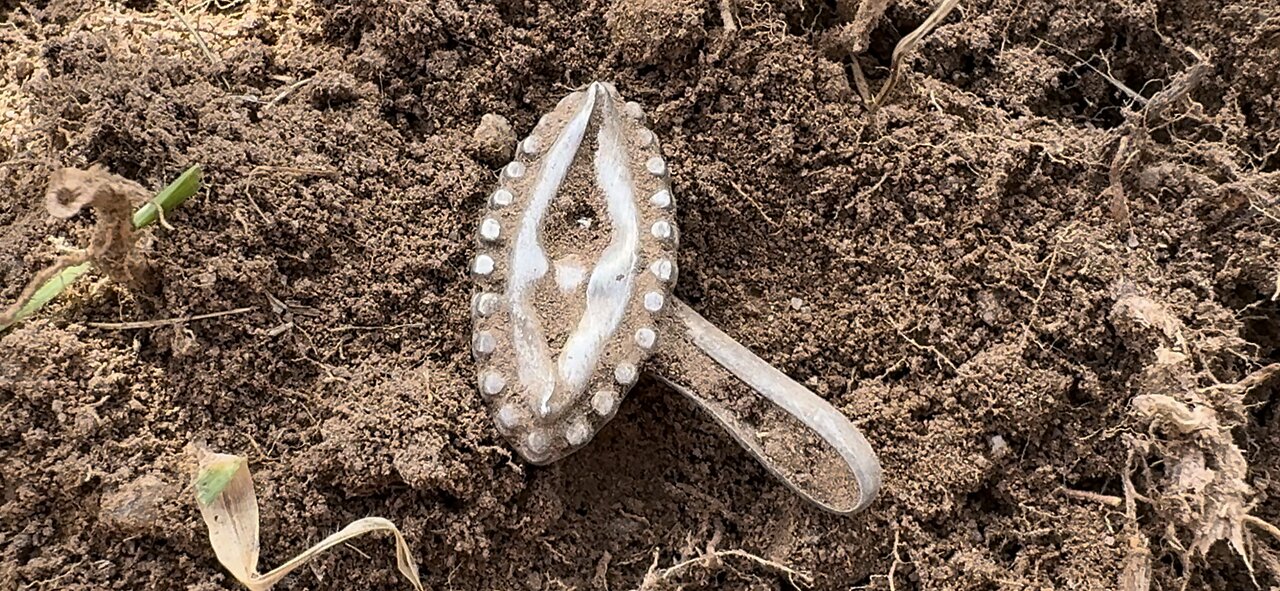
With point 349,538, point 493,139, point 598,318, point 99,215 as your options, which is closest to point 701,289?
point 598,318

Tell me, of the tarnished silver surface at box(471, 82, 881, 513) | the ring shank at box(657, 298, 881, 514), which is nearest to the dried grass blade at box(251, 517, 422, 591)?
the tarnished silver surface at box(471, 82, 881, 513)

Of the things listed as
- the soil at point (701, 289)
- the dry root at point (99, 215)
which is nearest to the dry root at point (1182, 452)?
the soil at point (701, 289)

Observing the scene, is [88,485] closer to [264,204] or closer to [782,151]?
[264,204]

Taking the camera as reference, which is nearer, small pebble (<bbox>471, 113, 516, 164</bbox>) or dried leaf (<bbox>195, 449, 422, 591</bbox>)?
dried leaf (<bbox>195, 449, 422, 591</bbox>)

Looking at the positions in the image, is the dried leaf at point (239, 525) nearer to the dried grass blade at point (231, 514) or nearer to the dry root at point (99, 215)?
the dried grass blade at point (231, 514)

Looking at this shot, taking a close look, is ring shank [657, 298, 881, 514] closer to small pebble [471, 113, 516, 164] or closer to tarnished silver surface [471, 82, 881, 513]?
tarnished silver surface [471, 82, 881, 513]

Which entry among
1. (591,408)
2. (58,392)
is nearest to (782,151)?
(591,408)

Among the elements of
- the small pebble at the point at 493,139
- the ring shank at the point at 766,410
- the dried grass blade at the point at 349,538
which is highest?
the small pebble at the point at 493,139

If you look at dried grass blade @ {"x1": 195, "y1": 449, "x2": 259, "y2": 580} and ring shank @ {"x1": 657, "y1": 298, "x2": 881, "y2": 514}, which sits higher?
ring shank @ {"x1": 657, "y1": 298, "x2": 881, "y2": 514}

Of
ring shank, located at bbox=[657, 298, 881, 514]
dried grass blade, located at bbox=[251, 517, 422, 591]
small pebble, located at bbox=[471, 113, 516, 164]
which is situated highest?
small pebble, located at bbox=[471, 113, 516, 164]
